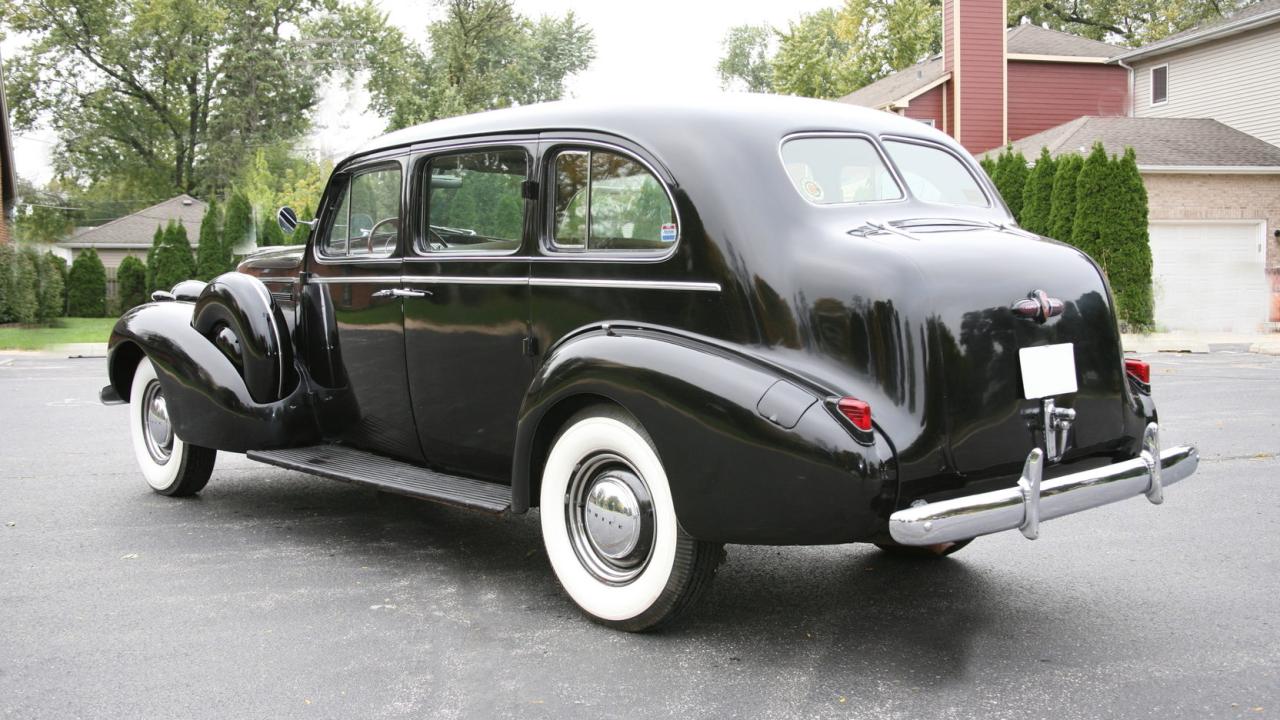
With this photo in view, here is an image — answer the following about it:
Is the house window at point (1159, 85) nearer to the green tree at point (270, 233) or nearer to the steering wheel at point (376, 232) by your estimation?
the green tree at point (270, 233)

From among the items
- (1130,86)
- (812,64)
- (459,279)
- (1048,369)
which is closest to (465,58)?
(812,64)

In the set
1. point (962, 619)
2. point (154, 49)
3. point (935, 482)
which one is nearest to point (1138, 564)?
point (962, 619)

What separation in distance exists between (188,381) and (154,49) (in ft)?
162

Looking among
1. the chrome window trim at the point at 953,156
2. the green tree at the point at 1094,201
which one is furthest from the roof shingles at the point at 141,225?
the chrome window trim at the point at 953,156

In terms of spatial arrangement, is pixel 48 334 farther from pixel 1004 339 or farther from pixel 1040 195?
pixel 1004 339

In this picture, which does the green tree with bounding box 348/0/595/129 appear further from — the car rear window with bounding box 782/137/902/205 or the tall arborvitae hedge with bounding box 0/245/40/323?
the car rear window with bounding box 782/137/902/205

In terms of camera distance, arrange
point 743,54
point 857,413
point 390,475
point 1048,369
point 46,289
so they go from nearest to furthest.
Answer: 1. point 857,413
2. point 1048,369
3. point 390,475
4. point 46,289
5. point 743,54

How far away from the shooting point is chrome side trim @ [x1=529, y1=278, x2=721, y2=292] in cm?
408

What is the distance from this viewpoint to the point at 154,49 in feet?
161

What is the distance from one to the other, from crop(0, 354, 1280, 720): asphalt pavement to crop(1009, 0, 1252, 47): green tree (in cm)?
3918

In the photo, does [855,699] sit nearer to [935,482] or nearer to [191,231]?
[935,482]

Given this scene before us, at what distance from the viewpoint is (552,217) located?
4711 mm

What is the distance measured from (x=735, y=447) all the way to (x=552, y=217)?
1513mm

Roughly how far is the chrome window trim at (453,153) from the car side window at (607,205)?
0.16 metres
